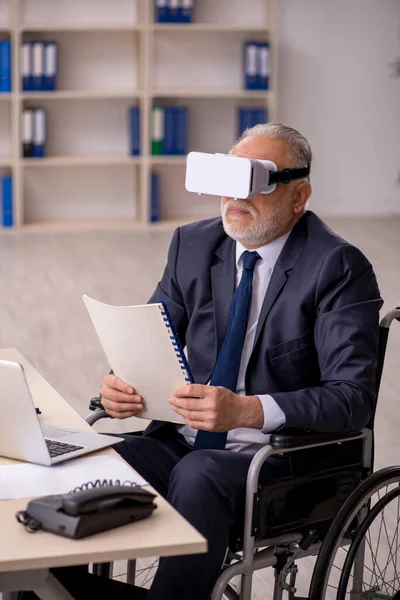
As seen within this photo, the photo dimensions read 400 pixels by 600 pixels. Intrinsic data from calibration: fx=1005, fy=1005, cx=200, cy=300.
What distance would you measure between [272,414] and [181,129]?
6.37 meters

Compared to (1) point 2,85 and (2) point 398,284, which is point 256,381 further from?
(1) point 2,85

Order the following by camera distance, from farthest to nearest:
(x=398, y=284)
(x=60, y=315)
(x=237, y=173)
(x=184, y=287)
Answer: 1. (x=398, y=284)
2. (x=60, y=315)
3. (x=184, y=287)
4. (x=237, y=173)

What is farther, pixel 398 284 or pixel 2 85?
pixel 2 85

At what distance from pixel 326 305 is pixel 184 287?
14.7 inches

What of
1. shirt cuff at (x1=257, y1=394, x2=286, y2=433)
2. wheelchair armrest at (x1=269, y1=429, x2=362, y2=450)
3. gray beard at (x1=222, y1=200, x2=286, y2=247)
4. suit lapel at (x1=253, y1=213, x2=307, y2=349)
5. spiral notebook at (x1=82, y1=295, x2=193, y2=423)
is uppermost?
gray beard at (x1=222, y1=200, x2=286, y2=247)

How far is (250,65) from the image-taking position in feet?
26.3

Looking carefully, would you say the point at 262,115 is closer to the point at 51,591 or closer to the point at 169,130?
the point at 169,130

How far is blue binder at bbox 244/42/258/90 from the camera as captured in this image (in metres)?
8.00

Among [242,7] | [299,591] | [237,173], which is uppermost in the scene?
[242,7]

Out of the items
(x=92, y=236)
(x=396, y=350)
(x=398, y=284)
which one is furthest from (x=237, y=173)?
(x=92, y=236)

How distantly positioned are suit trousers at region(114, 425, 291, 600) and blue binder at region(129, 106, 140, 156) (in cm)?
610

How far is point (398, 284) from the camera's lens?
6086 mm

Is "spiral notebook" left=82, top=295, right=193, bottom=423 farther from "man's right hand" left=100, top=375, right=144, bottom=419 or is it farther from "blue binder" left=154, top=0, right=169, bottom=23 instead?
"blue binder" left=154, top=0, right=169, bottom=23

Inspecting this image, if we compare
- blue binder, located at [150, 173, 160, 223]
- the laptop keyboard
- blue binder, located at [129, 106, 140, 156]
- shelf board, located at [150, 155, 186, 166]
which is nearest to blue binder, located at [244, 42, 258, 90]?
shelf board, located at [150, 155, 186, 166]
